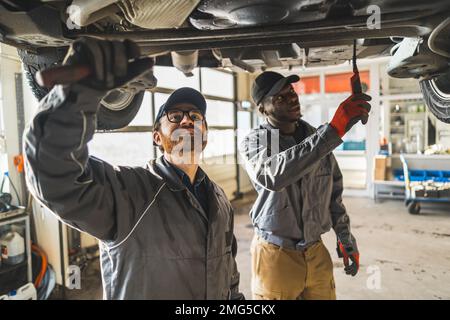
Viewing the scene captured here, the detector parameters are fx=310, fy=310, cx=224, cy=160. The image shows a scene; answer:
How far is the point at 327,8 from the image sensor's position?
823 millimetres

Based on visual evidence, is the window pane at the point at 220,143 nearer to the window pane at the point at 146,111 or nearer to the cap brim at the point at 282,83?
the window pane at the point at 146,111

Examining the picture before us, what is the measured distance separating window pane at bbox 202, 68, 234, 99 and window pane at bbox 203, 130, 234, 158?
0.60 meters

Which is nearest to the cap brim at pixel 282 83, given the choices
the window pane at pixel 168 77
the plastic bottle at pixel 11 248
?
the plastic bottle at pixel 11 248

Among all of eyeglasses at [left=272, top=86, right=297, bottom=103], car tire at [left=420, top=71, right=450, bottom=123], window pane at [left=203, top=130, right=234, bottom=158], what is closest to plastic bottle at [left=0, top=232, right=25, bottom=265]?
eyeglasses at [left=272, top=86, right=297, bottom=103]

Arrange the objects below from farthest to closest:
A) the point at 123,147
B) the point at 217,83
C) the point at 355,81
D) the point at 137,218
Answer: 1. the point at 217,83
2. the point at 123,147
3. the point at 355,81
4. the point at 137,218

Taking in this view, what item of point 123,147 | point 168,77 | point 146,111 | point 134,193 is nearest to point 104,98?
point 134,193

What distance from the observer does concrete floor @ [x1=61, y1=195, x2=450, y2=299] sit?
2136 mm

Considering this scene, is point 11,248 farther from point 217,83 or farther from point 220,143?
point 217,83

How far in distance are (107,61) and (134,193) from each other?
38 centimetres

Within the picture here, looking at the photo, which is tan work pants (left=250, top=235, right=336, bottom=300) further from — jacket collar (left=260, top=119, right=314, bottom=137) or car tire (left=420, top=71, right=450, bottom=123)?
car tire (left=420, top=71, right=450, bottom=123)

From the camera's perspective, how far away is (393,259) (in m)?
2.69
